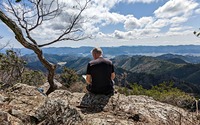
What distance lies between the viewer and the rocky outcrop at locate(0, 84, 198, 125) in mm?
5184

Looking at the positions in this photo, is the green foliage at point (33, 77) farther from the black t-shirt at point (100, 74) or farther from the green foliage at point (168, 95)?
the black t-shirt at point (100, 74)

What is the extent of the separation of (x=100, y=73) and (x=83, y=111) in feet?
5.56

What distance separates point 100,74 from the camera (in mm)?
7633

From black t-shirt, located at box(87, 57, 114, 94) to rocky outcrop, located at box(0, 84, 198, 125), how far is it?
314 millimetres

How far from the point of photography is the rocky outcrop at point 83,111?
5.18m

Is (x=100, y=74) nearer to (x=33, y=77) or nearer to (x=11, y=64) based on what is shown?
(x=11, y=64)

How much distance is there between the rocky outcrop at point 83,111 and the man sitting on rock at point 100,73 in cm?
29

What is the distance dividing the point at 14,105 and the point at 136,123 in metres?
3.70

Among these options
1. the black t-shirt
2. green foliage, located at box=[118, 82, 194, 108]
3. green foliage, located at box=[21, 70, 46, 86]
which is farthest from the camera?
green foliage, located at box=[21, 70, 46, 86]

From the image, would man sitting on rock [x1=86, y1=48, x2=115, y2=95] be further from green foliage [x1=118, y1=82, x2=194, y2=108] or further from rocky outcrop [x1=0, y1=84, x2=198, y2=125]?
green foliage [x1=118, y1=82, x2=194, y2=108]

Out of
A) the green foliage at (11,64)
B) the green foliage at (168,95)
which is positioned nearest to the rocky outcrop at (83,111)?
the green foliage at (168,95)

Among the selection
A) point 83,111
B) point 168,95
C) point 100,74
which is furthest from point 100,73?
point 168,95

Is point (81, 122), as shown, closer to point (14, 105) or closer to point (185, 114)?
point (14, 105)

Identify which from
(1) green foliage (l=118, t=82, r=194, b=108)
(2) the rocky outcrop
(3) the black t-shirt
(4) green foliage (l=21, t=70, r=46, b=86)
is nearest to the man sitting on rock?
(3) the black t-shirt
